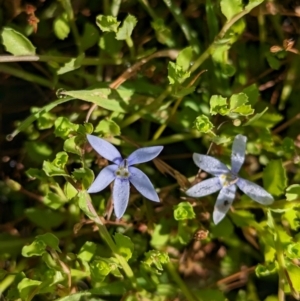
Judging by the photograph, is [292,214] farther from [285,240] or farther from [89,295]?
[89,295]

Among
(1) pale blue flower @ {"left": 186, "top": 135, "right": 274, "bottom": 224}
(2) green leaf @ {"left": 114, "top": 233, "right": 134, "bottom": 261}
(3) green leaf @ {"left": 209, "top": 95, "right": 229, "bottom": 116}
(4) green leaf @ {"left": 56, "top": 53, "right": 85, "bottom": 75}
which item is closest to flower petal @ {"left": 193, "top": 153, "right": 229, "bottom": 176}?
(1) pale blue flower @ {"left": 186, "top": 135, "right": 274, "bottom": 224}

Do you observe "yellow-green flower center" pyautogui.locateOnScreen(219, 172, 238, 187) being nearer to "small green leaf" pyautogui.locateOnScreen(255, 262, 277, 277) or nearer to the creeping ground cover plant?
the creeping ground cover plant

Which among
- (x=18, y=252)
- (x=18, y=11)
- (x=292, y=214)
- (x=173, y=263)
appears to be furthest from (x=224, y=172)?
(x=18, y=11)

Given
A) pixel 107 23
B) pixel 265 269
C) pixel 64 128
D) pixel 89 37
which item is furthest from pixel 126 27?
pixel 265 269

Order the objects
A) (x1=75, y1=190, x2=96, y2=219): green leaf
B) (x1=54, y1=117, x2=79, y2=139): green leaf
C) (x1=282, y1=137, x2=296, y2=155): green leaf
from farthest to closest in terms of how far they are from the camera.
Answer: (x1=282, y1=137, x2=296, y2=155): green leaf, (x1=54, y1=117, x2=79, y2=139): green leaf, (x1=75, y1=190, x2=96, y2=219): green leaf

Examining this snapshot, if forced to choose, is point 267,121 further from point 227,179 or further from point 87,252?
point 87,252
